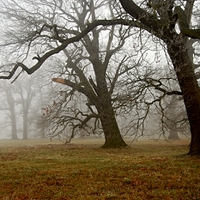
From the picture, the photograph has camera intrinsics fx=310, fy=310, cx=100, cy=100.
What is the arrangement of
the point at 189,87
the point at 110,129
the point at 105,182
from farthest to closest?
the point at 110,129
the point at 189,87
the point at 105,182

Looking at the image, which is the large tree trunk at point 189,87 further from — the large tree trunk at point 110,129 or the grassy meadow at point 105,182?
the large tree trunk at point 110,129

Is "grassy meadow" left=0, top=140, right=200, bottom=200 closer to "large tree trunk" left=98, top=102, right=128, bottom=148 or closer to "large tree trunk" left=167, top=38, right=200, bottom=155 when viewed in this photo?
"large tree trunk" left=167, top=38, right=200, bottom=155

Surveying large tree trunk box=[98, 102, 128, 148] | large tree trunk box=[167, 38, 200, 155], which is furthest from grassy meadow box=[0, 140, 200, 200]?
large tree trunk box=[98, 102, 128, 148]

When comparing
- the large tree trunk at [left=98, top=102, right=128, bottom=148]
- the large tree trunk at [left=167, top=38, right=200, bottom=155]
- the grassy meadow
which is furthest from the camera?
the large tree trunk at [left=98, top=102, right=128, bottom=148]

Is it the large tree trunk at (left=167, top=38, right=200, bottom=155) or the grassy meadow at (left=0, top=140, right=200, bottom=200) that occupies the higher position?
the large tree trunk at (left=167, top=38, right=200, bottom=155)

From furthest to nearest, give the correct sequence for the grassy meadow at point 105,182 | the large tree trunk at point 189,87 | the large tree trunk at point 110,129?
the large tree trunk at point 110,129
the large tree trunk at point 189,87
the grassy meadow at point 105,182

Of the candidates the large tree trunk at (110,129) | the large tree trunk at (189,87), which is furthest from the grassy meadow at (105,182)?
the large tree trunk at (110,129)

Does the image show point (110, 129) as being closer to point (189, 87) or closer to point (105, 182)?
point (189, 87)

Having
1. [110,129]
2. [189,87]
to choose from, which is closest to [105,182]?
[189,87]

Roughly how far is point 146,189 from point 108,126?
14226 mm

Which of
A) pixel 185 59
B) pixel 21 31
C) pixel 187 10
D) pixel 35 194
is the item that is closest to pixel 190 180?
pixel 35 194

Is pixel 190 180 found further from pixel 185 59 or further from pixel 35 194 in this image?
pixel 185 59

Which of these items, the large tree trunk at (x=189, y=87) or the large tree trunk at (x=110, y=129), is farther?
the large tree trunk at (x=110, y=129)

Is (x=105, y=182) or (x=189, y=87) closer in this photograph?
(x=105, y=182)
